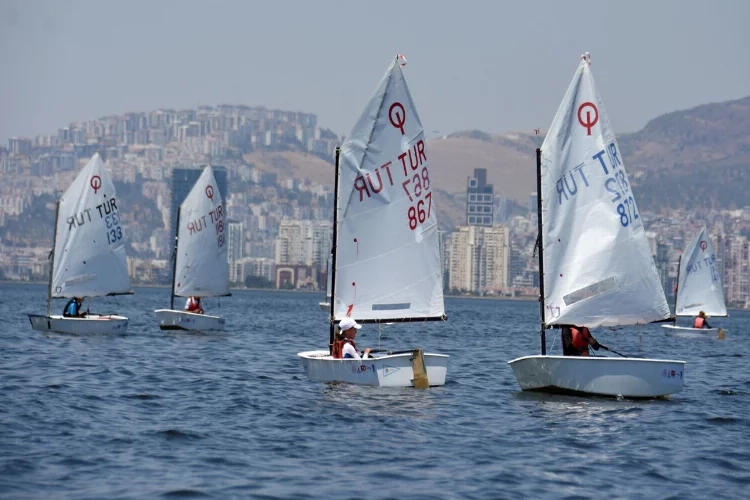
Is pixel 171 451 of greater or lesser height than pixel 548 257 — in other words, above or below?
below

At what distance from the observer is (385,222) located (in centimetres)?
3469

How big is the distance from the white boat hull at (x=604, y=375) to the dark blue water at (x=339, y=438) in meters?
0.36

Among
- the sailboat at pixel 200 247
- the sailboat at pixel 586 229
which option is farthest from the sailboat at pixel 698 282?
the sailboat at pixel 586 229

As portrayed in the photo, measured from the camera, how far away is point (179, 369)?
39.9 m

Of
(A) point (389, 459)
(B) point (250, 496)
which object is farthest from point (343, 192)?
(B) point (250, 496)

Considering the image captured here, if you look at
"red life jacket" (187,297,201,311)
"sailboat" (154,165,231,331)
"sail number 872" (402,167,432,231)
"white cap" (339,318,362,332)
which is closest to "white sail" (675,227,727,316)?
"sailboat" (154,165,231,331)

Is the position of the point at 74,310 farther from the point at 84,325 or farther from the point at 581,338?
the point at 581,338


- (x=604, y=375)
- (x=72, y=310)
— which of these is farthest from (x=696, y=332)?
(x=604, y=375)

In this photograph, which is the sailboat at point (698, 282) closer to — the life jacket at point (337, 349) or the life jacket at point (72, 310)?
the life jacket at point (72, 310)

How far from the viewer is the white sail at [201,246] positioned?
2589 inches

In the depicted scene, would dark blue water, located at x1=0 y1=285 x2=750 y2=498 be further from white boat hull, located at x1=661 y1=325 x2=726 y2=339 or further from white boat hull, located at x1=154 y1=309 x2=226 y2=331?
white boat hull, located at x1=661 y1=325 x2=726 y2=339

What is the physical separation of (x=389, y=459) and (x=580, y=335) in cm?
1151

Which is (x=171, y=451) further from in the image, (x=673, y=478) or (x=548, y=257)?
(x=548, y=257)

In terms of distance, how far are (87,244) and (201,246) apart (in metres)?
10.1
